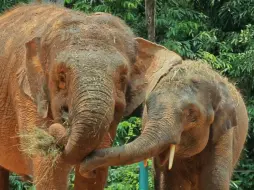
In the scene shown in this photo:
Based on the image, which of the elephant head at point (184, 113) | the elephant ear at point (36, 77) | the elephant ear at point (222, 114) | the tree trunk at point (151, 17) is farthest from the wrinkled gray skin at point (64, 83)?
the tree trunk at point (151, 17)

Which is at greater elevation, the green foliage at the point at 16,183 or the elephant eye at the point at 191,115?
the elephant eye at the point at 191,115

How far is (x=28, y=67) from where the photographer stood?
5316 mm

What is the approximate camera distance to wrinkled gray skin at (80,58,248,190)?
5.27 metres

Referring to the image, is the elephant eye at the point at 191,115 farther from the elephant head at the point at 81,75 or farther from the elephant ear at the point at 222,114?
the elephant head at the point at 81,75

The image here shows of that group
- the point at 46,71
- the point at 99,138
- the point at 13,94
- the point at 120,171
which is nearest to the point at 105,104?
the point at 99,138

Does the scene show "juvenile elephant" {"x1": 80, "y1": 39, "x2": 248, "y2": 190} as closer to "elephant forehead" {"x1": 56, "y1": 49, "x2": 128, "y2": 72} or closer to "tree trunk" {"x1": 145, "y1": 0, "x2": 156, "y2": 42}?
"elephant forehead" {"x1": 56, "y1": 49, "x2": 128, "y2": 72}

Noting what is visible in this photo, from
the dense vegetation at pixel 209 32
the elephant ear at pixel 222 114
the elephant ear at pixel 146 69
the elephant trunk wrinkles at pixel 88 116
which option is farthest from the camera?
the dense vegetation at pixel 209 32

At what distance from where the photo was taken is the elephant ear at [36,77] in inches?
206

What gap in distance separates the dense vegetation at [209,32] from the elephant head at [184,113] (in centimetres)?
397

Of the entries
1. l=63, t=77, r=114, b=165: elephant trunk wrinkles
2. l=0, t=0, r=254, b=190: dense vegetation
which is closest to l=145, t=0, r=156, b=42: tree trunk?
l=0, t=0, r=254, b=190: dense vegetation

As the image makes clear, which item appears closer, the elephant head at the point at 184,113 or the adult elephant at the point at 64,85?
the adult elephant at the point at 64,85

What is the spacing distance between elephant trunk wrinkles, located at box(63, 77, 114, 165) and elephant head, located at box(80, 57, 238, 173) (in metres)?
0.35

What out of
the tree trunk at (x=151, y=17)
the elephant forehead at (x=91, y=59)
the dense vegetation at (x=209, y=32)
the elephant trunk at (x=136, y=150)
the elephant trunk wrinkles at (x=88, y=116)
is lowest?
the dense vegetation at (x=209, y=32)

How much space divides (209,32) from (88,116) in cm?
689
